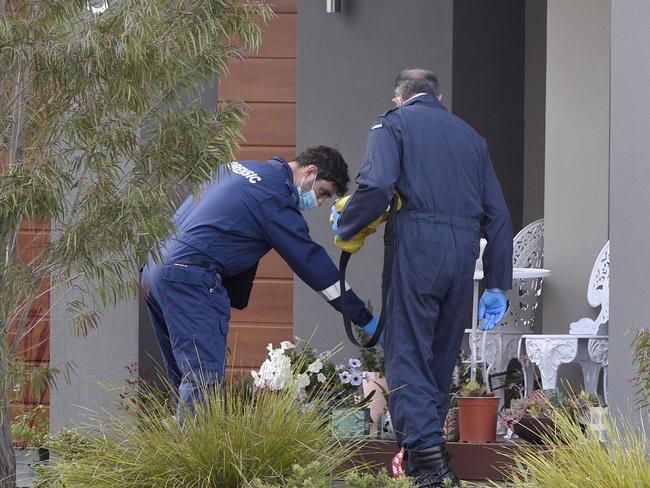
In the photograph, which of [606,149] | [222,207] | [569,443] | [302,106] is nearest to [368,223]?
[222,207]

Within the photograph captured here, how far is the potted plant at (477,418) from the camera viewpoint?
6.33m

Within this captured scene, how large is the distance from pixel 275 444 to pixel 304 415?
19 cm

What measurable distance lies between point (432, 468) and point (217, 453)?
1.20 m

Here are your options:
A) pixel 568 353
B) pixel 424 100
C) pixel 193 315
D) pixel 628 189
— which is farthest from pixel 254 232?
pixel 568 353

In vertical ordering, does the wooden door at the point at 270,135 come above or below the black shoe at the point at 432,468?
above

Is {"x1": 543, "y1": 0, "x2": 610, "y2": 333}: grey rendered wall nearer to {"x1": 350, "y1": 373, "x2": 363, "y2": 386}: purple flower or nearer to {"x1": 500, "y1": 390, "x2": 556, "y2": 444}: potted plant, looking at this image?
{"x1": 500, "y1": 390, "x2": 556, "y2": 444}: potted plant

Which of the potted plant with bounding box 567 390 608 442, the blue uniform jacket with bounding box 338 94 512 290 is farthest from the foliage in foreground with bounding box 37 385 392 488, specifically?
the potted plant with bounding box 567 390 608 442

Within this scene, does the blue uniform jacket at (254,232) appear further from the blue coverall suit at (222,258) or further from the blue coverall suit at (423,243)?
the blue coverall suit at (423,243)

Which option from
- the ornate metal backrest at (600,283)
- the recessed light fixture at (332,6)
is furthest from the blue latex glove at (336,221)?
the recessed light fixture at (332,6)

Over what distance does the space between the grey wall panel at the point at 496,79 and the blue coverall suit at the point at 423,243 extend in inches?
120

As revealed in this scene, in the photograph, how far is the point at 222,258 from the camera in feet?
19.6

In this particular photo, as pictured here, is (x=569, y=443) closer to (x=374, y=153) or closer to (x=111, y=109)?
(x=374, y=153)

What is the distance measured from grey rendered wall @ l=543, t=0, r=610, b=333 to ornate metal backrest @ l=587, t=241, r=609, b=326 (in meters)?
0.26

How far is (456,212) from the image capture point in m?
5.68
